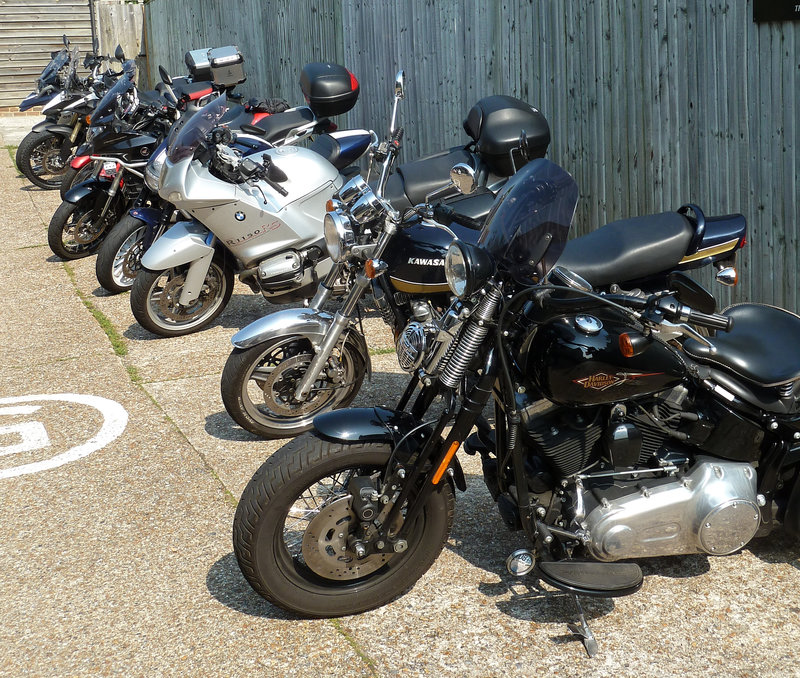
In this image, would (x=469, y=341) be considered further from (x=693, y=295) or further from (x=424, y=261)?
(x=424, y=261)

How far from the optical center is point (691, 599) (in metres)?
3.12

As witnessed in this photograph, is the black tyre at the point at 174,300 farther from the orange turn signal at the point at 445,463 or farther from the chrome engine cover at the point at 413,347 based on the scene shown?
the orange turn signal at the point at 445,463

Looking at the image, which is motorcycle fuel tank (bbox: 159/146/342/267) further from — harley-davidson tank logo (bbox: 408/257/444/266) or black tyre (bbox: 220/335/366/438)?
harley-davidson tank logo (bbox: 408/257/444/266)

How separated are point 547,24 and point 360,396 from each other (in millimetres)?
2831

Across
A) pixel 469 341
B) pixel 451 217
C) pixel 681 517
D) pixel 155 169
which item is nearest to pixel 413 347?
pixel 469 341

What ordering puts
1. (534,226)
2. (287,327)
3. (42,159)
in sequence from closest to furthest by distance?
1. (534,226)
2. (287,327)
3. (42,159)

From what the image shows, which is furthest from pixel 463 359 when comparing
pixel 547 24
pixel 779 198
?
pixel 547 24

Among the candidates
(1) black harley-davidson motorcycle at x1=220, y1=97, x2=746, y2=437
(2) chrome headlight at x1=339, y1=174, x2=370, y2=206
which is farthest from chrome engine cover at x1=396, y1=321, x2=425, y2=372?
(2) chrome headlight at x1=339, y1=174, x2=370, y2=206

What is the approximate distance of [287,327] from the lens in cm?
420

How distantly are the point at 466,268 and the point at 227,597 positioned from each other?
1480 millimetres

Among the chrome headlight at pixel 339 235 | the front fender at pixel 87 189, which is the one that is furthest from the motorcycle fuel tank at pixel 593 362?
the front fender at pixel 87 189

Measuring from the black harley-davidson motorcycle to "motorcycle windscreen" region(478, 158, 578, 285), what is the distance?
112 millimetres

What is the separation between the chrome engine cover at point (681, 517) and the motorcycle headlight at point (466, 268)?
0.85 m

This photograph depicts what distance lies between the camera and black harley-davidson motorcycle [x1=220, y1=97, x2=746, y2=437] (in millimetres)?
3523
